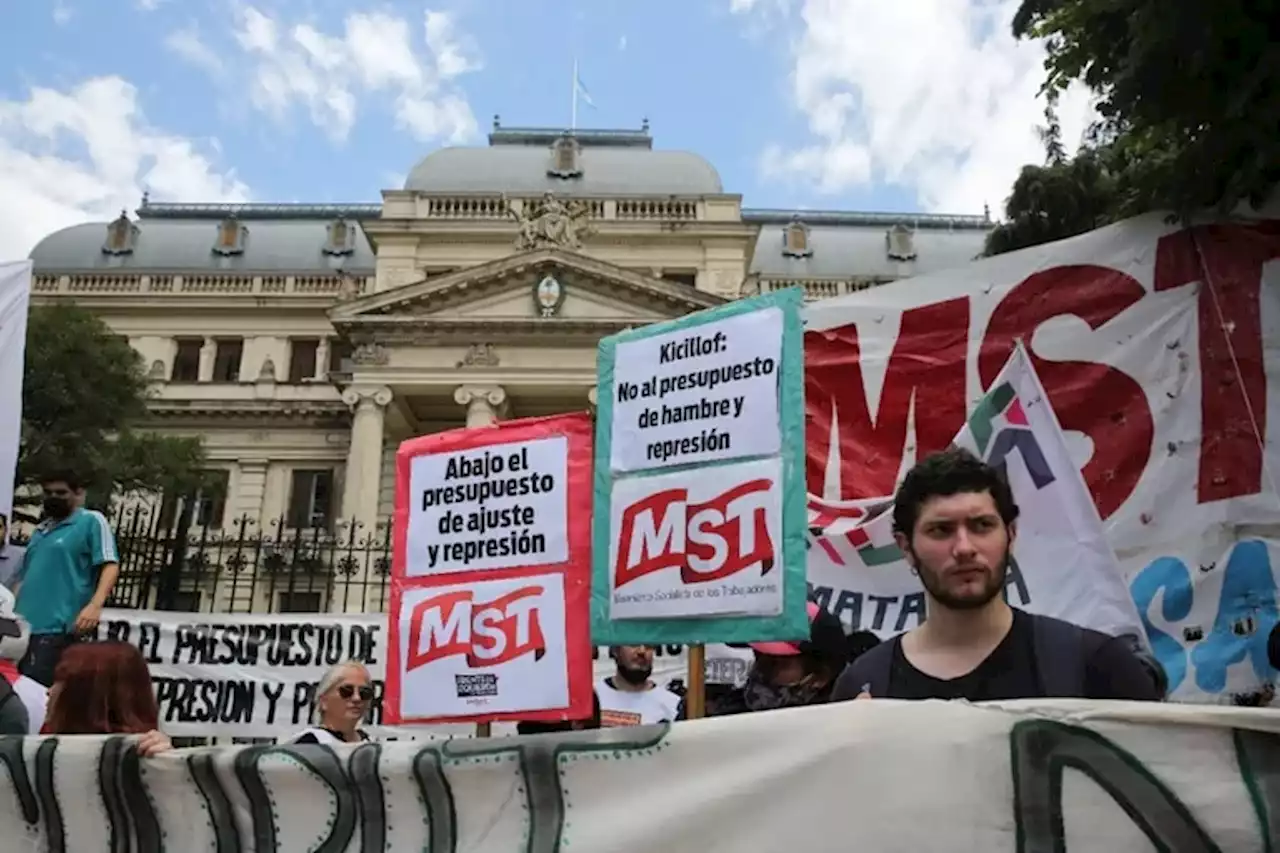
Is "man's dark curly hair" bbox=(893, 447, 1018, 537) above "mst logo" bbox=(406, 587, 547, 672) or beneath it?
above

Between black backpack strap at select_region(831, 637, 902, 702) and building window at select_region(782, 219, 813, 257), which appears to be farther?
building window at select_region(782, 219, 813, 257)

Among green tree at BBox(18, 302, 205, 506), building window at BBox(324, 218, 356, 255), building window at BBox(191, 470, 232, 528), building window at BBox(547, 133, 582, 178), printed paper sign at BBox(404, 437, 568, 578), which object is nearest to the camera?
printed paper sign at BBox(404, 437, 568, 578)

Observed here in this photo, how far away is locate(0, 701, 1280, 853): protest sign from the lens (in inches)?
81.8

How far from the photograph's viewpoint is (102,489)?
2089 centimetres

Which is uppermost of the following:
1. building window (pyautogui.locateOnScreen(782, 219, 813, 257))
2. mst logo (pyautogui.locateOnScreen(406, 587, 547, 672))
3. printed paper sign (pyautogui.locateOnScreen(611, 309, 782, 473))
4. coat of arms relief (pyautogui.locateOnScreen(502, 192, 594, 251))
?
building window (pyautogui.locateOnScreen(782, 219, 813, 257))

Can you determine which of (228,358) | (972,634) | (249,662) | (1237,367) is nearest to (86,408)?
(228,358)

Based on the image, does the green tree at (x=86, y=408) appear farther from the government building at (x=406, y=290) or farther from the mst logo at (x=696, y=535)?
the mst logo at (x=696, y=535)

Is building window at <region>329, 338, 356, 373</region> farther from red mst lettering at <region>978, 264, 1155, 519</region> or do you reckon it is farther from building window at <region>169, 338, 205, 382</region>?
red mst lettering at <region>978, 264, 1155, 519</region>

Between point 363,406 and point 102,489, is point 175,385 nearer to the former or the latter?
point 363,406

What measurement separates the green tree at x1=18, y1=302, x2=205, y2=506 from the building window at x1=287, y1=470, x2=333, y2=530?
8.60m

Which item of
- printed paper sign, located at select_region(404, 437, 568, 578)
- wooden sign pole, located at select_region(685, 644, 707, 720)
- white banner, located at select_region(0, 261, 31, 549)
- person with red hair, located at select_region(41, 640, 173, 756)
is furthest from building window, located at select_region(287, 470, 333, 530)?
person with red hair, located at select_region(41, 640, 173, 756)

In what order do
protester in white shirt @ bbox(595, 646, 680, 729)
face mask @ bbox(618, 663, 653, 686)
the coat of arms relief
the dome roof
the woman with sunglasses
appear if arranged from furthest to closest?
the dome roof
the coat of arms relief
face mask @ bbox(618, 663, 653, 686)
protester in white shirt @ bbox(595, 646, 680, 729)
the woman with sunglasses

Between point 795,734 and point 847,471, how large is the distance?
300 cm

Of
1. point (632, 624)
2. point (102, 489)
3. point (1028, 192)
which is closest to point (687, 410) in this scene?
point (632, 624)
